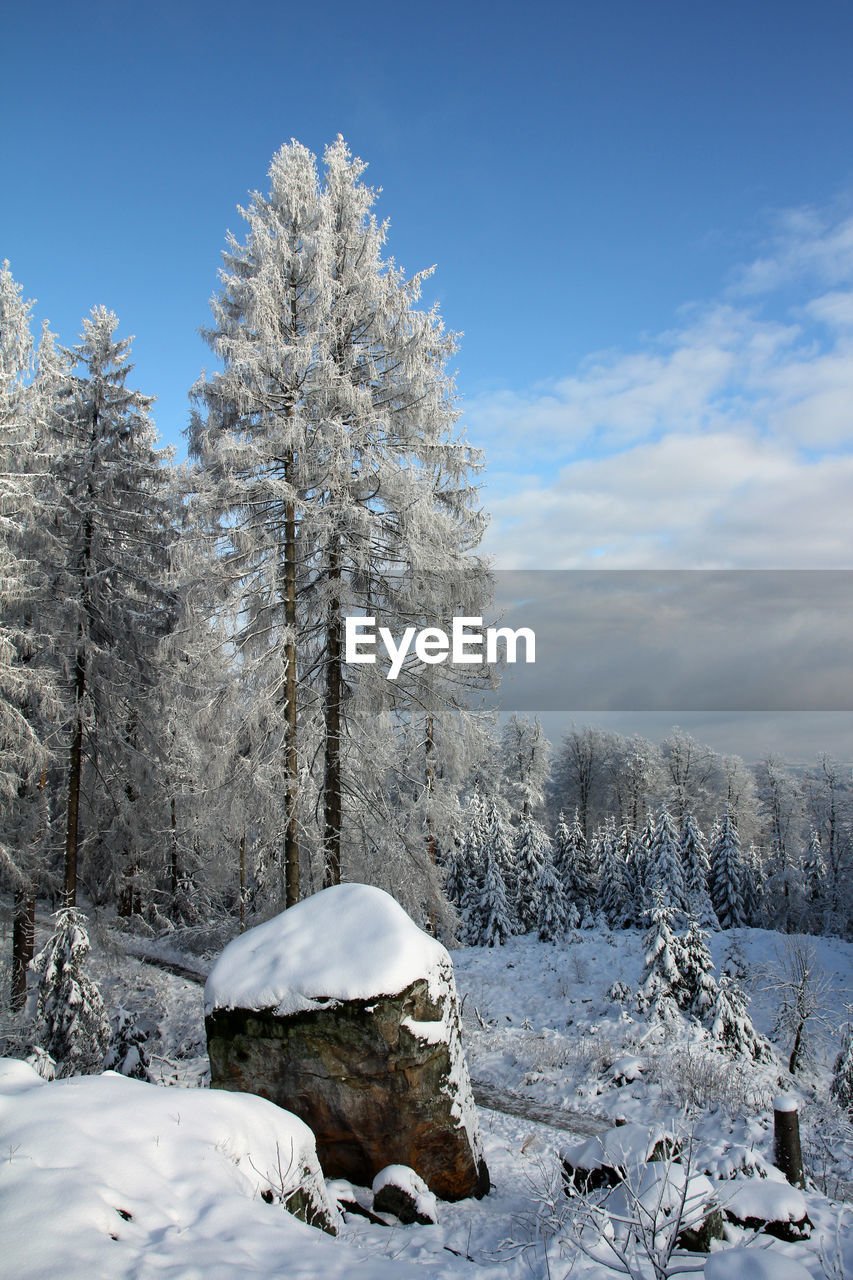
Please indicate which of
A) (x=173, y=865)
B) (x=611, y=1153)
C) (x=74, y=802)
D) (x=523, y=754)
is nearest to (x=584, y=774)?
(x=523, y=754)

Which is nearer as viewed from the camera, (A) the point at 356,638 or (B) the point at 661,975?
(A) the point at 356,638

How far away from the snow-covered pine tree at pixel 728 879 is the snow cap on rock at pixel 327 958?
31797mm

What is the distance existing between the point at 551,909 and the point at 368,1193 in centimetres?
2358

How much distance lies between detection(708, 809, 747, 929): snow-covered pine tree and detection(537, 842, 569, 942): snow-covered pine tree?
35.6ft

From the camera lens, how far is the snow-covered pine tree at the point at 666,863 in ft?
95.8

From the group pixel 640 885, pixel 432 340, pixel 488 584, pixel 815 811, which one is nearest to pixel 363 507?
pixel 488 584

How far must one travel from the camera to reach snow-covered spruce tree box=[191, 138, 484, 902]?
9555mm

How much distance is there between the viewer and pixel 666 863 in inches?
1172

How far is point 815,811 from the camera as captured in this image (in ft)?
150

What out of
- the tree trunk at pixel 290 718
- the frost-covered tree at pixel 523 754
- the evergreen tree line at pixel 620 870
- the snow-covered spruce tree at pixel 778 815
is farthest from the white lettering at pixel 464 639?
the snow-covered spruce tree at pixel 778 815

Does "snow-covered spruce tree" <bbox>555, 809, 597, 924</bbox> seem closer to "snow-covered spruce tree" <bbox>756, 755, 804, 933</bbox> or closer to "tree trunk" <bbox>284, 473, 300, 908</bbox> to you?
"snow-covered spruce tree" <bbox>756, 755, 804, 933</bbox>

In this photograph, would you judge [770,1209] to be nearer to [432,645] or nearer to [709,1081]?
[709,1081]

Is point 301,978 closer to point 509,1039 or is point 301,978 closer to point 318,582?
point 318,582

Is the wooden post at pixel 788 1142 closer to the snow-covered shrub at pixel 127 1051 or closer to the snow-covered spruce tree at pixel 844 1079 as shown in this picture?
the snow-covered spruce tree at pixel 844 1079
